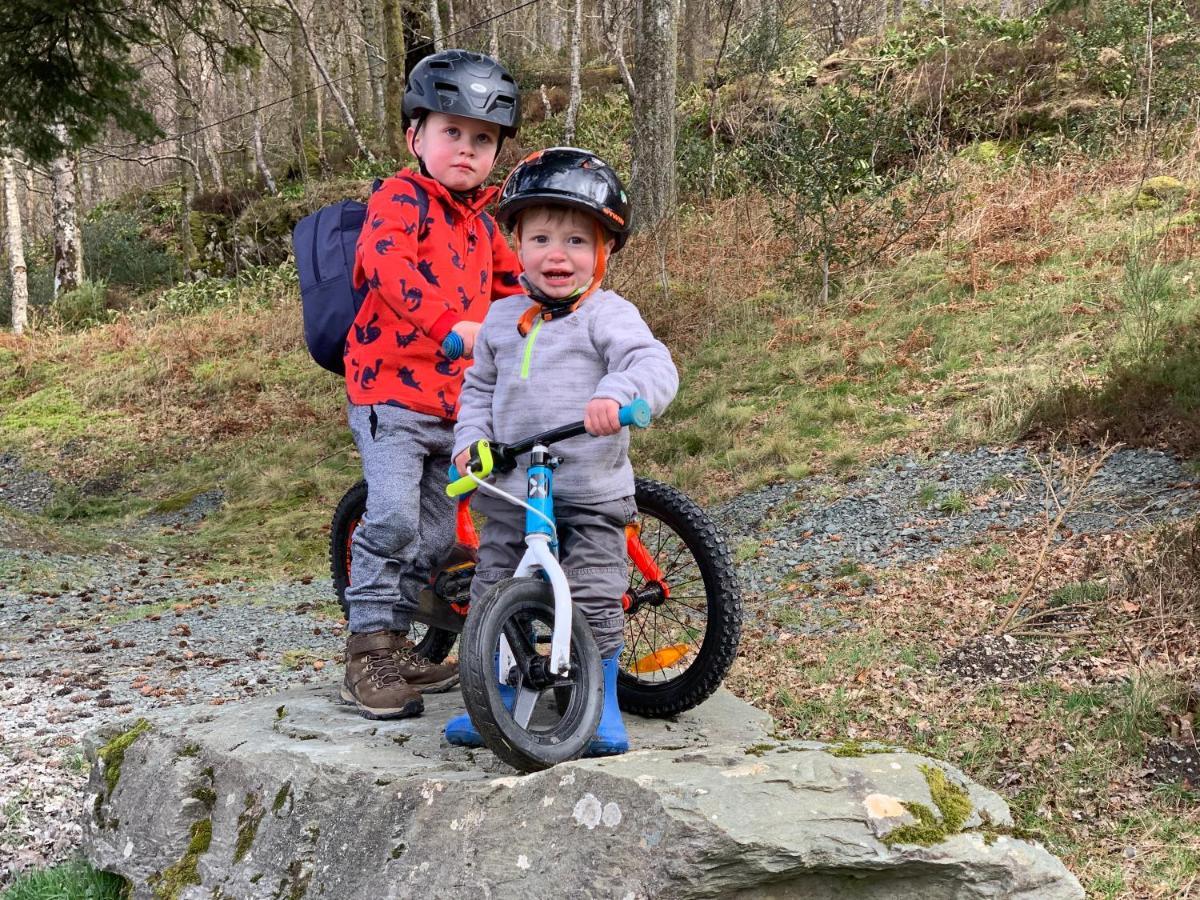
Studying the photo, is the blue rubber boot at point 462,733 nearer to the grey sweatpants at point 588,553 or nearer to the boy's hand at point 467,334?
the grey sweatpants at point 588,553

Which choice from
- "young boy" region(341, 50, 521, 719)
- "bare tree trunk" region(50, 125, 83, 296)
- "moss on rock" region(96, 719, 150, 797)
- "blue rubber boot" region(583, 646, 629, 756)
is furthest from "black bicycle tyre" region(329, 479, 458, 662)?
"bare tree trunk" region(50, 125, 83, 296)

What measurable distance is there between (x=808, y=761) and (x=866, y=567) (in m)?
3.35

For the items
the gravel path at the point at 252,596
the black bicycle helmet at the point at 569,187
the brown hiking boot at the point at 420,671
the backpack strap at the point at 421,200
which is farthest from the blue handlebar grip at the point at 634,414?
the gravel path at the point at 252,596

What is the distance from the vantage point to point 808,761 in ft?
8.20

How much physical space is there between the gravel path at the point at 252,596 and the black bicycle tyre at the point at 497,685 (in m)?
1.97

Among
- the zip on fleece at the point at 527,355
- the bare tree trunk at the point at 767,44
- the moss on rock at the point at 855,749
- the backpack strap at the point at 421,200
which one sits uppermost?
the bare tree trunk at the point at 767,44

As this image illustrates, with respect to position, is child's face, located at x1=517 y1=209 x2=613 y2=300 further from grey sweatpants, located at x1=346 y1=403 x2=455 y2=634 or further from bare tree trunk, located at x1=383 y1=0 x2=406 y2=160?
bare tree trunk, located at x1=383 y1=0 x2=406 y2=160

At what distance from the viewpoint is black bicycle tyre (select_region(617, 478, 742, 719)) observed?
3264 millimetres

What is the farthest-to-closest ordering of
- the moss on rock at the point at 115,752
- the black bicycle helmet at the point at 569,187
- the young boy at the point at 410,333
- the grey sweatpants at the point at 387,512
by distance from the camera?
the grey sweatpants at the point at 387,512 → the young boy at the point at 410,333 → the moss on rock at the point at 115,752 → the black bicycle helmet at the point at 569,187

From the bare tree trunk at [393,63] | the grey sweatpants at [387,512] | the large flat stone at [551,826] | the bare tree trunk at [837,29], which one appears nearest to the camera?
the large flat stone at [551,826]

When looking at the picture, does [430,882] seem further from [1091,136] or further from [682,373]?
[1091,136]

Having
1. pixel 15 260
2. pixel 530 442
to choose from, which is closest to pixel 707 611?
pixel 530 442

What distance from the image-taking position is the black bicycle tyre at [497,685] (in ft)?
8.17

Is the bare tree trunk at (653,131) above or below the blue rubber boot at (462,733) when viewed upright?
above
